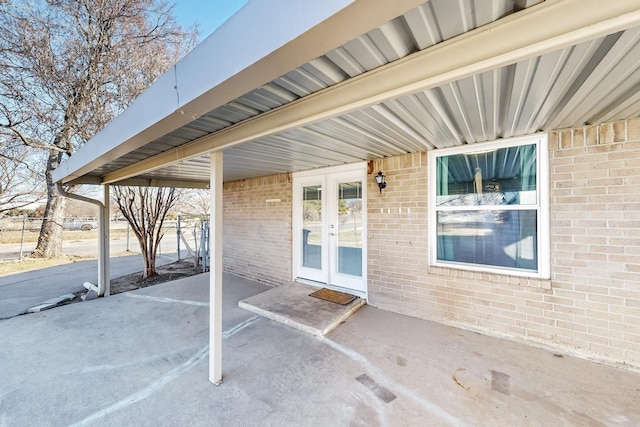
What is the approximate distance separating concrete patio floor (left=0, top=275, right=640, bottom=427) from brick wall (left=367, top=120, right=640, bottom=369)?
23 centimetres

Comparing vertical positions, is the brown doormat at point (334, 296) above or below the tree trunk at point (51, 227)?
below

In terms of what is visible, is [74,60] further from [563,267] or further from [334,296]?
[563,267]

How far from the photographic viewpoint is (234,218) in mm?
6684

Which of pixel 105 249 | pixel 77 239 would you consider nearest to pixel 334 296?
pixel 105 249

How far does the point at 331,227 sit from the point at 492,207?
103 inches

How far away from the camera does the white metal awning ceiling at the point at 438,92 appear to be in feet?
3.61

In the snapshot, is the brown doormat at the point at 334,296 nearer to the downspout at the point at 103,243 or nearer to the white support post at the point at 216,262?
the white support post at the point at 216,262

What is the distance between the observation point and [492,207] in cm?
342

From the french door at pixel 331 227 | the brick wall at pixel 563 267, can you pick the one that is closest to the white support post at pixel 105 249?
the french door at pixel 331 227

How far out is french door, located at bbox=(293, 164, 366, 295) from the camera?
4.62 m

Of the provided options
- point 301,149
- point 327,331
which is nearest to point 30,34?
point 301,149

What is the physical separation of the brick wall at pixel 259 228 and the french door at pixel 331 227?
289 mm

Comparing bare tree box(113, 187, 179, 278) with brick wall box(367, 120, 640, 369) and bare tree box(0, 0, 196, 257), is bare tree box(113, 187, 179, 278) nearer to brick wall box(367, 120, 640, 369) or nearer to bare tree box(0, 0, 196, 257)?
bare tree box(0, 0, 196, 257)

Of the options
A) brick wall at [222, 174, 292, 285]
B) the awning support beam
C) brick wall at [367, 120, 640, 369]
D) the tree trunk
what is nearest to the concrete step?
brick wall at [222, 174, 292, 285]
